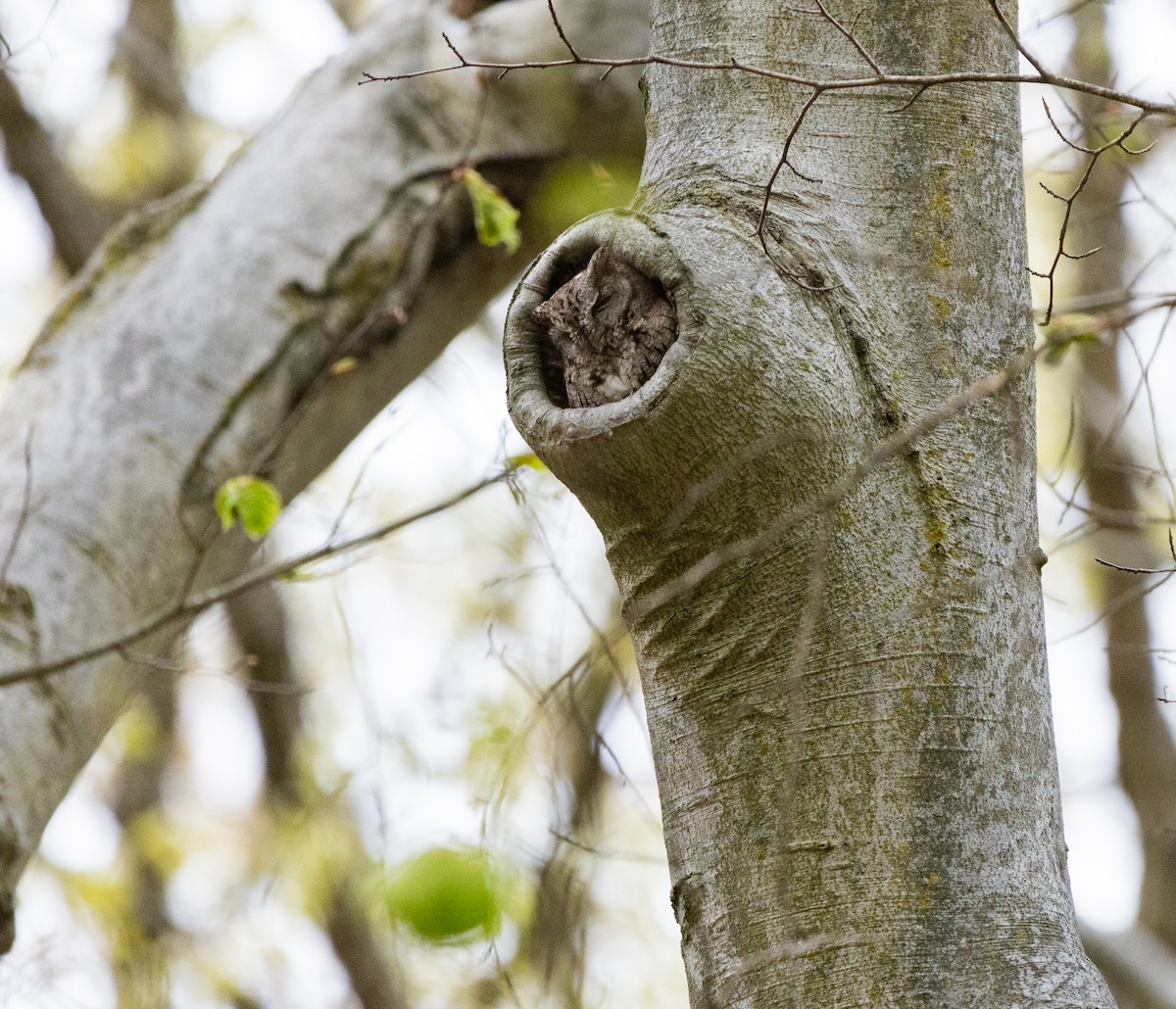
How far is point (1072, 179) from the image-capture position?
3873mm

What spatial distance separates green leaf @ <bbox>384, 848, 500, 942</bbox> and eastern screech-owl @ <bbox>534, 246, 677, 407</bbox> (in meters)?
0.46

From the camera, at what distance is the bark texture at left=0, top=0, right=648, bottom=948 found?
1.85 m

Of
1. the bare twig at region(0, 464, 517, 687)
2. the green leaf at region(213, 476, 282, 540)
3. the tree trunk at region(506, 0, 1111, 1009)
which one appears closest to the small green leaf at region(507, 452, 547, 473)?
the bare twig at region(0, 464, 517, 687)

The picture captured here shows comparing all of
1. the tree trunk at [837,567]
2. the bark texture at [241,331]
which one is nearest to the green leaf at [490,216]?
the bark texture at [241,331]

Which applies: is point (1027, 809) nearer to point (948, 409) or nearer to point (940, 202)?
point (948, 409)

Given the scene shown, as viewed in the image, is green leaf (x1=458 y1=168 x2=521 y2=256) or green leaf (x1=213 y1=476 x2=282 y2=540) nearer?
green leaf (x1=213 y1=476 x2=282 y2=540)

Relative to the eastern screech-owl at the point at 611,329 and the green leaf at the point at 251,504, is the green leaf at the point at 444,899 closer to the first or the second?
the eastern screech-owl at the point at 611,329

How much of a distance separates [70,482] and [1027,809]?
5.34ft

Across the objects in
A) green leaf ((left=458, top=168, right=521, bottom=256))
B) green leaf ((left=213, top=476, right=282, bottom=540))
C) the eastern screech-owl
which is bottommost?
the eastern screech-owl

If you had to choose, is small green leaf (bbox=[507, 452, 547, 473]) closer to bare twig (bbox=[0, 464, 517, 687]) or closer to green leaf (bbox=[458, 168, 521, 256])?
bare twig (bbox=[0, 464, 517, 687])

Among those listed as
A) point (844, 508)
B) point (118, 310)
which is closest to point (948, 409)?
point (844, 508)

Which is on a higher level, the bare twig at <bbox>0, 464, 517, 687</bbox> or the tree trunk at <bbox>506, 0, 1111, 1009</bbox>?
the bare twig at <bbox>0, 464, 517, 687</bbox>

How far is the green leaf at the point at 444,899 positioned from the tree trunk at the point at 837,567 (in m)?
0.19

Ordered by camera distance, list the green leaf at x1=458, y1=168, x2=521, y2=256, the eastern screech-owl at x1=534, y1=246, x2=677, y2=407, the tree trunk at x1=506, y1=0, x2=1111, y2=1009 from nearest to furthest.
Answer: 1. the tree trunk at x1=506, y1=0, x2=1111, y2=1009
2. the eastern screech-owl at x1=534, y1=246, x2=677, y2=407
3. the green leaf at x1=458, y1=168, x2=521, y2=256
